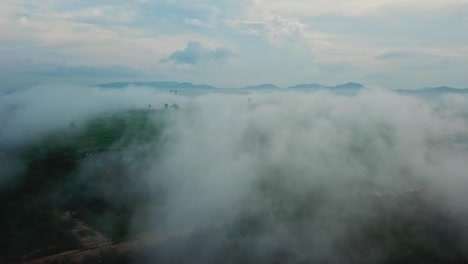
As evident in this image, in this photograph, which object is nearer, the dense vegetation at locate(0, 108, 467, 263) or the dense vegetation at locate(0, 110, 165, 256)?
the dense vegetation at locate(0, 108, 467, 263)

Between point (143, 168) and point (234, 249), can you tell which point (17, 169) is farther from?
point (234, 249)

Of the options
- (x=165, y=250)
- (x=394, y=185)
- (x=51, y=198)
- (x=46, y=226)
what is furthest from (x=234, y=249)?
(x=394, y=185)

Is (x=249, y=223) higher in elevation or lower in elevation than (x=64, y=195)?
lower

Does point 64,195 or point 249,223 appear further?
point 64,195

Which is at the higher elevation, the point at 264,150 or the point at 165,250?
the point at 264,150

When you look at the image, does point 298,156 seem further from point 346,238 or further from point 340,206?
point 346,238

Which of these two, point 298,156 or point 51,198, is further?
point 298,156

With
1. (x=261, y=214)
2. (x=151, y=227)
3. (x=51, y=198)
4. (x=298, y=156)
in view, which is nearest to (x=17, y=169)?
(x=51, y=198)

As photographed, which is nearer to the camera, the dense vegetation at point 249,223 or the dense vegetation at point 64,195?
the dense vegetation at point 249,223

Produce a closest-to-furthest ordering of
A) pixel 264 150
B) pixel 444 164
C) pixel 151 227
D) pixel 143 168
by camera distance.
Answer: pixel 151 227 → pixel 143 168 → pixel 444 164 → pixel 264 150

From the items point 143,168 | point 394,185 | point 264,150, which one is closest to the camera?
point 394,185
